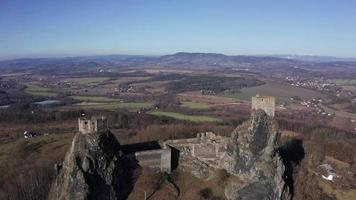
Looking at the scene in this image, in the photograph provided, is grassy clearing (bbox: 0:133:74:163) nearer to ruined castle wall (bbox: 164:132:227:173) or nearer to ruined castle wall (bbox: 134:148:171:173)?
ruined castle wall (bbox: 164:132:227:173)

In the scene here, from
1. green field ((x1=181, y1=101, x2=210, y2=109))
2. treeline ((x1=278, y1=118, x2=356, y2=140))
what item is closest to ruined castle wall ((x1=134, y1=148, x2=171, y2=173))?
treeline ((x1=278, y1=118, x2=356, y2=140))

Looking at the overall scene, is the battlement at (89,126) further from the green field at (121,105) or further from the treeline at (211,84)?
the treeline at (211,84)

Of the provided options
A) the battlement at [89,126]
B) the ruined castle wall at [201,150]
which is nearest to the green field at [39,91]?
the ruined castle wall at [201,150]

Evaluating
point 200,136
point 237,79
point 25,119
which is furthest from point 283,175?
point 237,79

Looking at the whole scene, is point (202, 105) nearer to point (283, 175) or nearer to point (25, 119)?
point (25, 119)

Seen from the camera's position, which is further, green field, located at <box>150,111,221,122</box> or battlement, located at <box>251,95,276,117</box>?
green field, located at <box>150,111,221,122</box>
